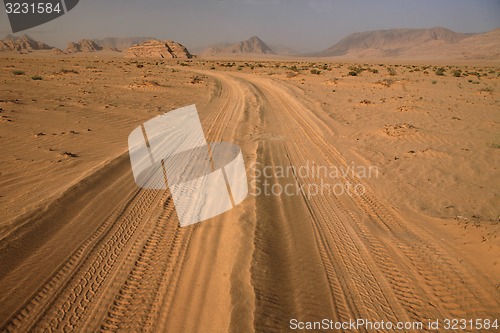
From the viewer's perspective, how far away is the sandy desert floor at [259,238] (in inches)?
133

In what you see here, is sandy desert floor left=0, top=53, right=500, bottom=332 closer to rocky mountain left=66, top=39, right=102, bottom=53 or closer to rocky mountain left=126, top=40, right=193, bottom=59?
rocky mountain left=126, top=40, right=193, bottom=59

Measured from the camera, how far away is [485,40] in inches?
4195

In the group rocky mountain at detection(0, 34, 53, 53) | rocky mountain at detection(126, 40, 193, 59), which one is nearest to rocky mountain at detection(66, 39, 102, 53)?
rocky mountain at detection(0, 34, 53, 53)

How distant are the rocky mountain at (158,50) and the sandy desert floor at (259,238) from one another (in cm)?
7922

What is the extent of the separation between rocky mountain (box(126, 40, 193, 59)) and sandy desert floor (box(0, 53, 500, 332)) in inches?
3119

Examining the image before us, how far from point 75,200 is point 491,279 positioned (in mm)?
7172

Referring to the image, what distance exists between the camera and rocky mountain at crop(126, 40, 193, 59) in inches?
3191

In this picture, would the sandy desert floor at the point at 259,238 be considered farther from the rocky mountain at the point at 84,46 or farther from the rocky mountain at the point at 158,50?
the rocky mountain at the point at 84,46

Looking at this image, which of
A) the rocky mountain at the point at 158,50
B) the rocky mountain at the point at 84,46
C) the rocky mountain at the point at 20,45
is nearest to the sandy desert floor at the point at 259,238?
the rocky mountain at the point at 158,50

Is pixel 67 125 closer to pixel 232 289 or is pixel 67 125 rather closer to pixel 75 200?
pixel 75 200

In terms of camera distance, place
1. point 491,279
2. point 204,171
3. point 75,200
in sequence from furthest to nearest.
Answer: point 204,171 < point 75,200 < point 491,279

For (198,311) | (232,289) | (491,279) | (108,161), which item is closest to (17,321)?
(198,311)

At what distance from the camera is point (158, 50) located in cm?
8244

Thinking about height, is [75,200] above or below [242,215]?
above
